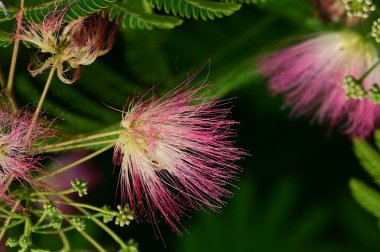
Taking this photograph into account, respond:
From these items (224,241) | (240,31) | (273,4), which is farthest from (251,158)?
(273,4)

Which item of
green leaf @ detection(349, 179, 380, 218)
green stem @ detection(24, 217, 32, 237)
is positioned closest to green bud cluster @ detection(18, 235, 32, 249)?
green stem @ detection(24, 217, 32, 237)

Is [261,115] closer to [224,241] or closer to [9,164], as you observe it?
[224,241]

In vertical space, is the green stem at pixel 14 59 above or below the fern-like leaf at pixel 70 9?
below

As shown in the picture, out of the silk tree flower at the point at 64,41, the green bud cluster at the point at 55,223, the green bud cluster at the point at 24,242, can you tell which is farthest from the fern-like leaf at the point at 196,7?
the green bud cluster at the point at 24,242

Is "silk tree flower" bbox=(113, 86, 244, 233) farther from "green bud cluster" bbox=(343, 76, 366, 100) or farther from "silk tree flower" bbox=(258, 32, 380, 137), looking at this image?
"silk tree flower" bbox=(258, 32, 380, 137)

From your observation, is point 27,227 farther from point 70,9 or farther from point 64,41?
point 70,9

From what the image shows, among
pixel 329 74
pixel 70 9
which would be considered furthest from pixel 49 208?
pixel 329 74

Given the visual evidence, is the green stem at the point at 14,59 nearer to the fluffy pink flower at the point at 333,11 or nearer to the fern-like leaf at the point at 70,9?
the fern-like leaf at the point at 70,9
